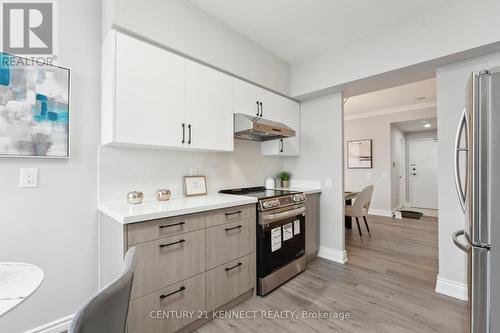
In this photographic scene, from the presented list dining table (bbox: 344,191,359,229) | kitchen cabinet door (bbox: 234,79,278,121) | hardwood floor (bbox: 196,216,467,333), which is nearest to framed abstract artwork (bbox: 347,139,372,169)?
dining table (bbox: 344,191,359,229)

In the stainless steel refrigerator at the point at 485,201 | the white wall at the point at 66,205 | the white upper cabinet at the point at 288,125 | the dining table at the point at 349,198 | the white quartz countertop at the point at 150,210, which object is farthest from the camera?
the dining table at the point at 349,198

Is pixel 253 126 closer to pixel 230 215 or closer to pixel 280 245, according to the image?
pixel 230 215

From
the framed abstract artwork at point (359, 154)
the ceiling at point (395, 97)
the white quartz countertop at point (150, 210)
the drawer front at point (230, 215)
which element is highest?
the ceiling at point (395, 97)

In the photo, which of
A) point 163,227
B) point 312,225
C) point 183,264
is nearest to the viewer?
point 163,227

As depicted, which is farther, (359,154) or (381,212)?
(359,154)

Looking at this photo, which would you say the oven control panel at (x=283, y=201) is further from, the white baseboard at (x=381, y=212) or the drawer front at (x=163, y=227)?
the white baseboard at (x=381, y=212)

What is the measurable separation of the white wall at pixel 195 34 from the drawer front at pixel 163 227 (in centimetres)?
142

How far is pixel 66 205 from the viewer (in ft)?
5.49

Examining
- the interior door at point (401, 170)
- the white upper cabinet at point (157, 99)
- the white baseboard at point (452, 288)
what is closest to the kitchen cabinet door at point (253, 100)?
the white upper cabinet at point (157, 99)

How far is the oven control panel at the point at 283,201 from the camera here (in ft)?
7.05

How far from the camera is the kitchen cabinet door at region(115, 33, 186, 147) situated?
5.29ft

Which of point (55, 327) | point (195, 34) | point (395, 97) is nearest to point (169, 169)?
point (195, 34)

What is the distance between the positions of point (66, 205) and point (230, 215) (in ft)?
4.09

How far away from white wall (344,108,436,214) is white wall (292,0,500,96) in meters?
3.46
